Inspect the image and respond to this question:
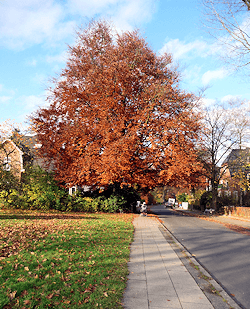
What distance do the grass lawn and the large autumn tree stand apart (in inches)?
380

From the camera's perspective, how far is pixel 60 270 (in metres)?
5.98

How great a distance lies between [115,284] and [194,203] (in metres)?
47.8

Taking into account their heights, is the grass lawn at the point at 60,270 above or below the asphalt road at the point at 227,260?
above

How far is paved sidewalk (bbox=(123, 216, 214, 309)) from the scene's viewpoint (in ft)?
14.7

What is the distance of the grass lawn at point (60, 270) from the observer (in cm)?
440

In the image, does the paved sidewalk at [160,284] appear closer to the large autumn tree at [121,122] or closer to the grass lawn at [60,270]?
the grass lawn at [60,270]

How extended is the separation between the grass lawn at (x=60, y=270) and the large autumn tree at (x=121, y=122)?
9652 millimetres

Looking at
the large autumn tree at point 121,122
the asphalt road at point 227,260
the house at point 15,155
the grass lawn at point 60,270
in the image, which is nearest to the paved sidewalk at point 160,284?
the grass lawn at point 60,270

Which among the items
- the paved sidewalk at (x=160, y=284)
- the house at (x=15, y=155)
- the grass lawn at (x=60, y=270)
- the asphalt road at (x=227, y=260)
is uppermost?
the house at (x=15, y=155)

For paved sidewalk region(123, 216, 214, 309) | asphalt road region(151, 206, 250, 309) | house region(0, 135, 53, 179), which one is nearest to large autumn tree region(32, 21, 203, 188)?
house region(0, 135, 53, 179)

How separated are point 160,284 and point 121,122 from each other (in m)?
15.2

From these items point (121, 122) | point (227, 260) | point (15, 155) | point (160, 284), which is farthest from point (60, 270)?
point (15, 155)

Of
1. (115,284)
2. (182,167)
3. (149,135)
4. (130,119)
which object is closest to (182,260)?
(115,284)

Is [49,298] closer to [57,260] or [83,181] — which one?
[57,260]
